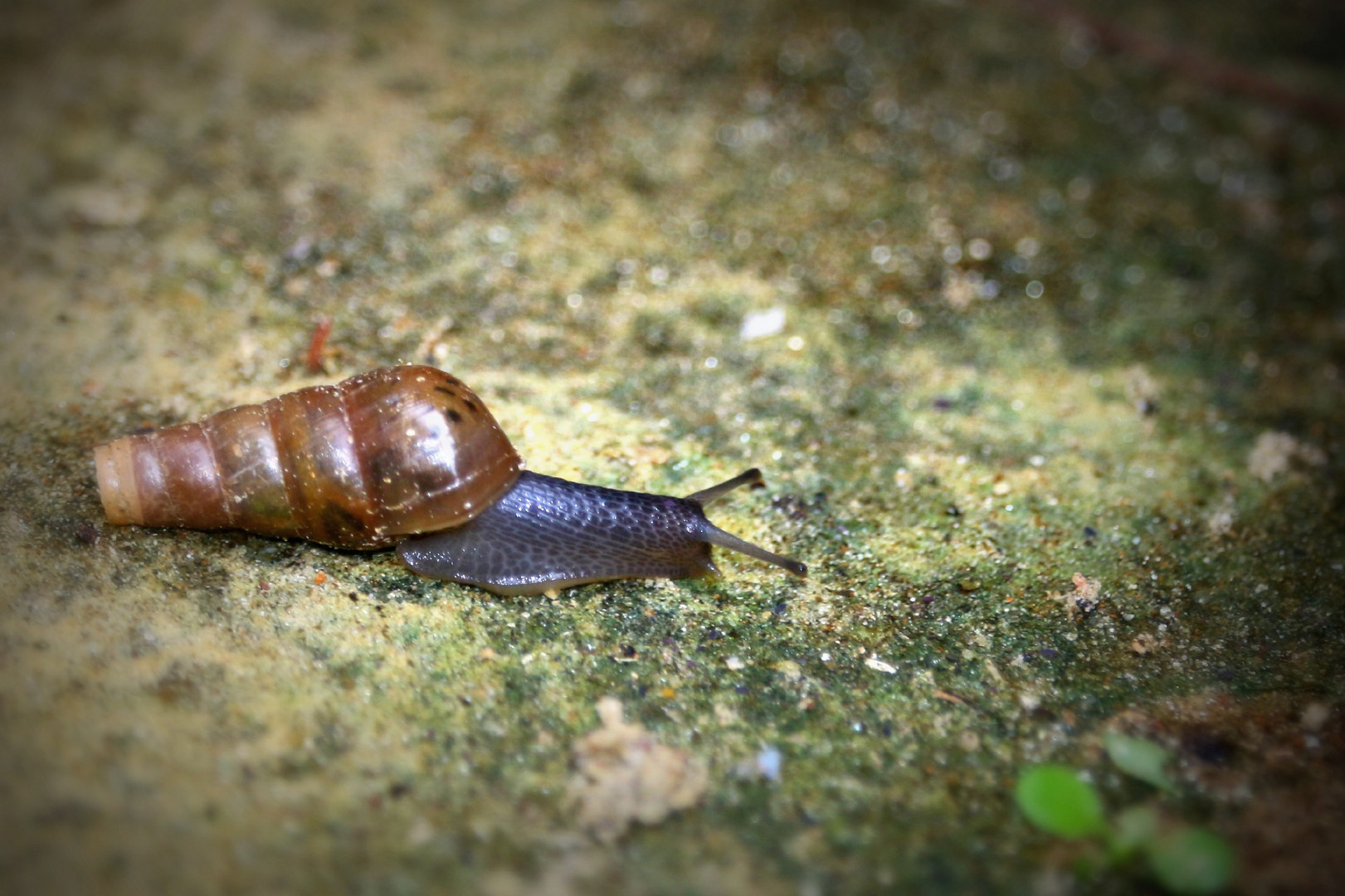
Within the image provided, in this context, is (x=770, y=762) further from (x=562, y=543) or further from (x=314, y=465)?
(x=314, y=465)

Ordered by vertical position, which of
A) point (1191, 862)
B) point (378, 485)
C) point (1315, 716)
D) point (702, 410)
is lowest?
point (1315, 716)

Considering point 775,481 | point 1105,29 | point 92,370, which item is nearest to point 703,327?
point 775,481

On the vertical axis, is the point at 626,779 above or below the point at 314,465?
below

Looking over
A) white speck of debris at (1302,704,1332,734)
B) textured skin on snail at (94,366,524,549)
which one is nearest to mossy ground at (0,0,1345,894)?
white speck of debris at (1302,704,1332,734)

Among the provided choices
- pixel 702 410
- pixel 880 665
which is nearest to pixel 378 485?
pixel 702 410

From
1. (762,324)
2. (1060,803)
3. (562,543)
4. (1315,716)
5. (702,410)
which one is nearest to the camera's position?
(1060,803)

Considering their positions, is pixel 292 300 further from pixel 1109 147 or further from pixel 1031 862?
pixel 1109 147

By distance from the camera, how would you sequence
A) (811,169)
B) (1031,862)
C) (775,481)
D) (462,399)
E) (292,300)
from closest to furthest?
(1031,862) → (462,399) → (775,481) → (292,300) → (811,169)
